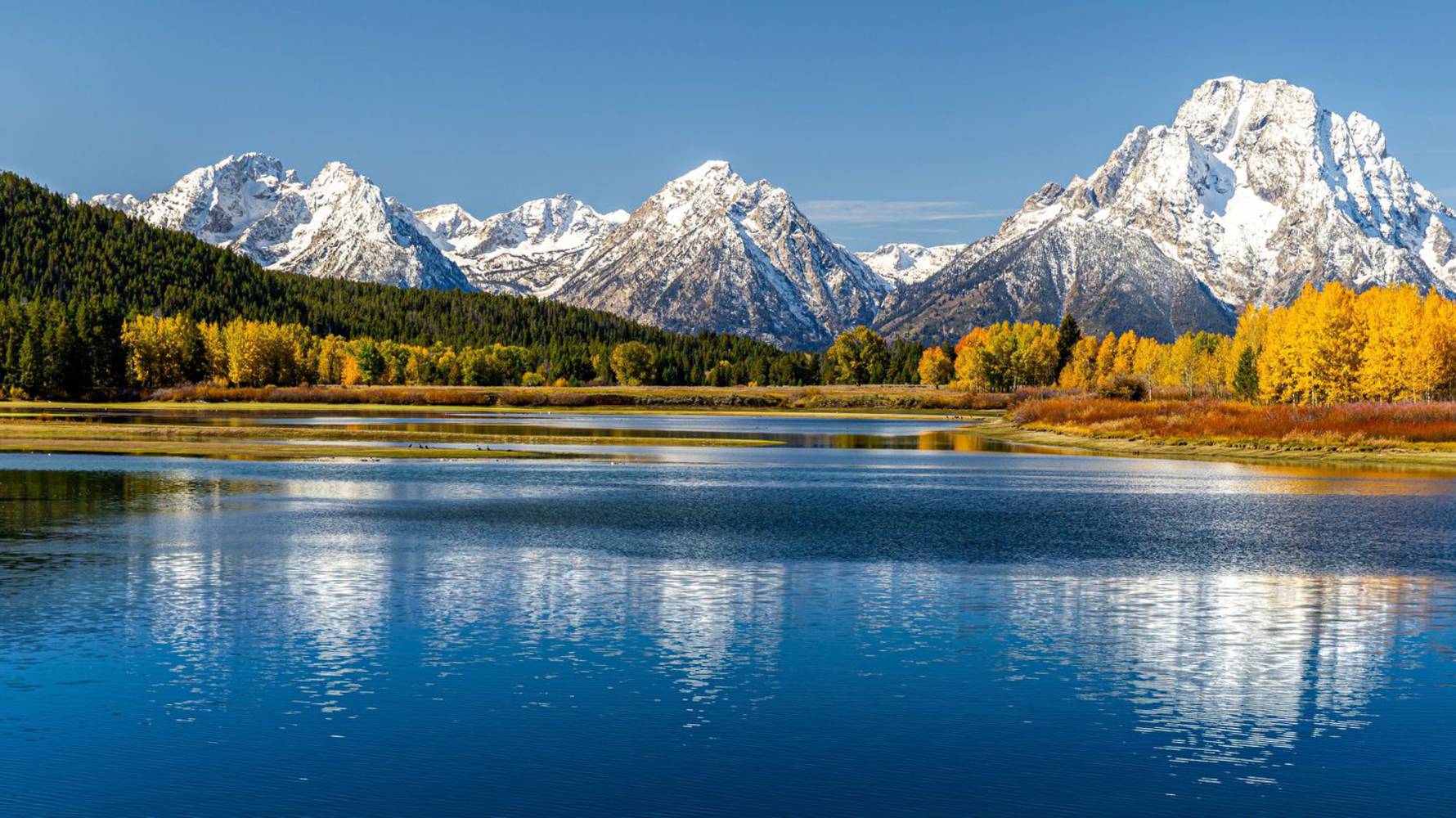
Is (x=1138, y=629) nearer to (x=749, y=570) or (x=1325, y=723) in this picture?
(x=1325, y=723)

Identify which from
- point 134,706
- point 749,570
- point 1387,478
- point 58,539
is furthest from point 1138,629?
point 1387,478

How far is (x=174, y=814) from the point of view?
56.3 feet

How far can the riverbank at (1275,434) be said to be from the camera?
9425cm

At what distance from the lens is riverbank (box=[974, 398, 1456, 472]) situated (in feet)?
309

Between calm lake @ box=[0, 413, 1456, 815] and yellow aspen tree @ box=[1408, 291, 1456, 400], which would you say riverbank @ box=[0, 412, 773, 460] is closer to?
calm lake @ box=[0, 413, 1456, 815]

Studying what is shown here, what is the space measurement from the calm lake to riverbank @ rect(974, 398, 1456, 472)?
4313 centimetres

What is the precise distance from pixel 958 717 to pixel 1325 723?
19.2 ft

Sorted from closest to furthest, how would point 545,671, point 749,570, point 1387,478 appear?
point 545,671
point 749,570
point 1387,478

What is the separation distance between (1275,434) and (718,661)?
292 ft

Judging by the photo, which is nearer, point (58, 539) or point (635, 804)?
point (635, 804)

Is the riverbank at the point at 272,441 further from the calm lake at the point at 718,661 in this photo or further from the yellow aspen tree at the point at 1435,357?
the yellow aspen tree at the point at 1435,357

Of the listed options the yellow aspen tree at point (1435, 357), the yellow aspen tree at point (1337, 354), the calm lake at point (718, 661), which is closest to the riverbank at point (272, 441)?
the calm lake at point (718, 661)

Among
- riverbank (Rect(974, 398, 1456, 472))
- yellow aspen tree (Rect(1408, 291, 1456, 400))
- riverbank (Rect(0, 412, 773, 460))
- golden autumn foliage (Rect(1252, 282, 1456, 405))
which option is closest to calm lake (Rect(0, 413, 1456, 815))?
riverbank (Rect(0, 412, 773, 460))

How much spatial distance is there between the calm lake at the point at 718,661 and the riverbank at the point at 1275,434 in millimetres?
43131
